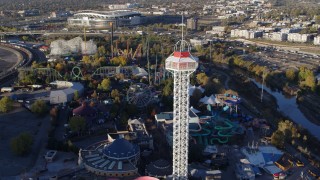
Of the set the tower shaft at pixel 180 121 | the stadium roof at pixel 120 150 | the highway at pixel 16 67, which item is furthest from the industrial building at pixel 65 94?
the tower shaft at pixel 180 121

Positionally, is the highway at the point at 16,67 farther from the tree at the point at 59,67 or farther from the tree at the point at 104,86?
the tree at the point at 104,86

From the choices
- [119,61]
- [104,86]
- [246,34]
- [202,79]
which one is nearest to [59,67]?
[119,61]

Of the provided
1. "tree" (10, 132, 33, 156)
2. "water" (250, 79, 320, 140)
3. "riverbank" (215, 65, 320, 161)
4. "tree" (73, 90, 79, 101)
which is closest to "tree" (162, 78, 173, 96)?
"riverbank" (215, 65, 320, 161)

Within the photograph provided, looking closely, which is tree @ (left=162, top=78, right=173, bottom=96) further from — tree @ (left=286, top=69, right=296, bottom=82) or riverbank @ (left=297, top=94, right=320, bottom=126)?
tree @ (left=286, top=69, right=296, bottom=82)

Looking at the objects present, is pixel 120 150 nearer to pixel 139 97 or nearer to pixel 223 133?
pixel 223 133

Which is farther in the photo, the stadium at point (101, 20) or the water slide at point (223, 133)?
the stadium at point (101, 20)

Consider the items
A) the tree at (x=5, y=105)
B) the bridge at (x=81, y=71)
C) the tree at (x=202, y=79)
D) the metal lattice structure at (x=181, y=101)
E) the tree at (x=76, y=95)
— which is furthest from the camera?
the bridge at (x=81, y=71)

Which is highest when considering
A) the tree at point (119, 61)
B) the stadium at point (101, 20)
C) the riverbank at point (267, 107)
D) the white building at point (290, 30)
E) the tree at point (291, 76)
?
the stadium at point (101, 20)
